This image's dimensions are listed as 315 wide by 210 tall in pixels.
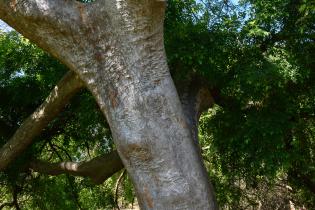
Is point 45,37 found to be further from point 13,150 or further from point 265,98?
point 265,98

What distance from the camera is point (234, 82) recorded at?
600 cm

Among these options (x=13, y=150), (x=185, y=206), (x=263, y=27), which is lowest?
(x=185, y=206)

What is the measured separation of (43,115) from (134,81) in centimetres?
251

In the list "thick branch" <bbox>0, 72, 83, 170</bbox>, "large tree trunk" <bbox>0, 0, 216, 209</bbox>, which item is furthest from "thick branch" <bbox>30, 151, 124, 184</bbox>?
"large tree trunk" <bbox>0, 0, 216, 209</bbox>

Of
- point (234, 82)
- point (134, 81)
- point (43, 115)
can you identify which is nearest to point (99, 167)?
point (43, 115)

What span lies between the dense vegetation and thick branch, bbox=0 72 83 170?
0.75 metres

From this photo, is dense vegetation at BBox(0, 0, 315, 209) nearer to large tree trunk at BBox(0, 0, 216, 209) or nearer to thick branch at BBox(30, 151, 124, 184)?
thick branch at BBox(30, 151, 124, 184)

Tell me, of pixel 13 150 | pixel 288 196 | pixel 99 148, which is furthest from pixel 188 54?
pixel 288 196

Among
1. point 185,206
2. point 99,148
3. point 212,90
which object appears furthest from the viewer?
point 99,148

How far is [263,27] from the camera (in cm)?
637

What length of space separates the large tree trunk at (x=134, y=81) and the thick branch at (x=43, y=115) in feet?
4.58

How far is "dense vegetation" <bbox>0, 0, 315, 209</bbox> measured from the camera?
5.93 m

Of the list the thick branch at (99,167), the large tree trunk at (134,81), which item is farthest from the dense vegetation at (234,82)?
the large tree trunk at (134,81)

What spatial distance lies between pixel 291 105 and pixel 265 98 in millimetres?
337
